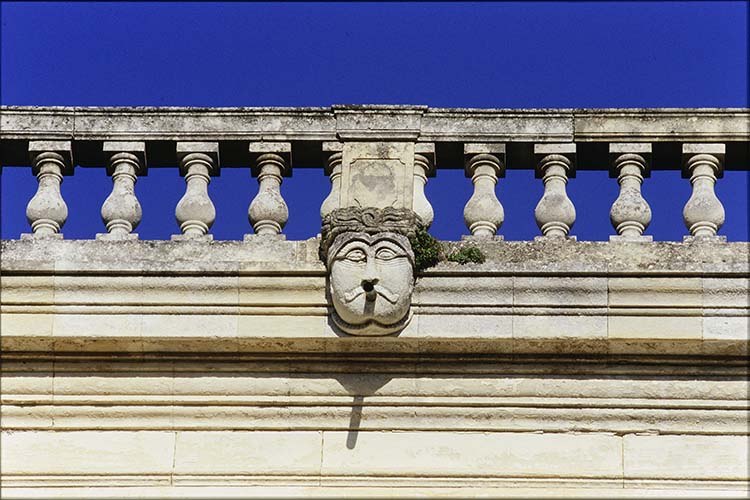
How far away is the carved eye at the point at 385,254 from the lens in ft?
42.4

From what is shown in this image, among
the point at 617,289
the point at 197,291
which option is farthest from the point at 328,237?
the point at 617,289

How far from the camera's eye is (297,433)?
42.6 feet

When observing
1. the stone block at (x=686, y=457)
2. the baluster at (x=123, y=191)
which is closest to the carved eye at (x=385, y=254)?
the baluster at (x=123, y=191)

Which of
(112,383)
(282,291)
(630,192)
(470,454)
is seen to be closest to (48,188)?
(112,383)

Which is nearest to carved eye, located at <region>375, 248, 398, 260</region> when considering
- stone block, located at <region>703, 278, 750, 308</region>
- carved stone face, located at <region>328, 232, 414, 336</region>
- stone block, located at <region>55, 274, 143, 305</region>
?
carved stone face, located at <region>328, 232, 414, 336</region>

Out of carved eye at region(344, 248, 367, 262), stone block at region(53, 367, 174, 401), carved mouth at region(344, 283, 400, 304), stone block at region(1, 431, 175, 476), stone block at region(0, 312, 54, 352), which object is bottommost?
stone block at region(1, 431, 175, 476)

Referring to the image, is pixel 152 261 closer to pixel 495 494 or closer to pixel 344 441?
pixel 344 441

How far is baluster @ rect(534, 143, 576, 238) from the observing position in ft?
44.0

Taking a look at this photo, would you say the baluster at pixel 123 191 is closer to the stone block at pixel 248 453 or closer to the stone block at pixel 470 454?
the stone block at pixel 248 453

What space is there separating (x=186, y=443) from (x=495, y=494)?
199cm

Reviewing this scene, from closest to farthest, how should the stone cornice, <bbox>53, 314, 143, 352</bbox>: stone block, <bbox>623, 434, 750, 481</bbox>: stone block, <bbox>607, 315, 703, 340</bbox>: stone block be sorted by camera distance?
1. <bbox>623, 434, 750, 481</bbox>: stone block
2. <bbox>607, 315, 703, 340</bbox>: stone block
3. <bbox>53, 314, 143, 352</bbox>: stone block
4. the stone cornice

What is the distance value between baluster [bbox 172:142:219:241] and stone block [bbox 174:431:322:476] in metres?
1.33

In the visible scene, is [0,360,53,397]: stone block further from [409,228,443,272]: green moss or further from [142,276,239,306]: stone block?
[409,228,443,272]: green moss

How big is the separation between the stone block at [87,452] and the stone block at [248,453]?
0.11m
